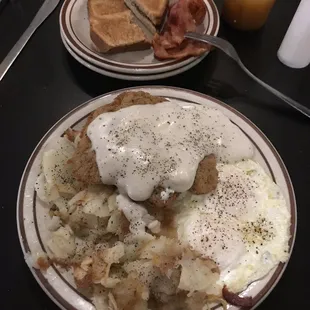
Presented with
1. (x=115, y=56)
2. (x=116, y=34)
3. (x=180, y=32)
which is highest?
(x=180, y=32)

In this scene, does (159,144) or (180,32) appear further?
(180,32)

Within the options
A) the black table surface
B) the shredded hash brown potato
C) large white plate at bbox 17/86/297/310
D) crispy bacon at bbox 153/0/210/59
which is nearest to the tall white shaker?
the black table surface

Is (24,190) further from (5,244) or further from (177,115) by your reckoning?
(177,115)

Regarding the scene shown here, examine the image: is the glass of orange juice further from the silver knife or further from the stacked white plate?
the silver knife

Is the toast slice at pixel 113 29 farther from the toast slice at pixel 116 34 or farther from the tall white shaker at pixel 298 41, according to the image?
the tall white shaker at pixel 298 41

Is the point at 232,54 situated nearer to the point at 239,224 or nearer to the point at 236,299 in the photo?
the point at 239,224

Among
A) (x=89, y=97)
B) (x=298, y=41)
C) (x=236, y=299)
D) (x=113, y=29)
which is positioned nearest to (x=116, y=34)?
(x=113, y=29)
